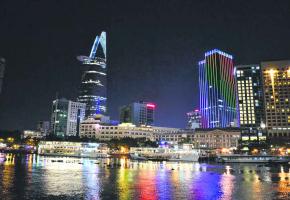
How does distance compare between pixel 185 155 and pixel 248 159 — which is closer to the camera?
pixel 248 159

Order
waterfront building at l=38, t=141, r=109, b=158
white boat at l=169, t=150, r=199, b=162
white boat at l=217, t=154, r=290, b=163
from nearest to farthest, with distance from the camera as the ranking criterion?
white boat at l=217, t=154, r=290, b=163
white boat at l=169, t=150, r=199, b=162
waterfront building at l=38, t=141, r=109, b=158

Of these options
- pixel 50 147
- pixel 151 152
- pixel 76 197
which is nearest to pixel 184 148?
pixel 151 152

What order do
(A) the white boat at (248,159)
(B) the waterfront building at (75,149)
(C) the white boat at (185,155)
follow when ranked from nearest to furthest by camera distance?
(A) the white boat at (248,159)
(C) the white boat at (185,155)
(B) the waterfront building at (75,149)

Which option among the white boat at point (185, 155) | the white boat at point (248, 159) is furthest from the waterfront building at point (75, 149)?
the white boat at point (248, 159)

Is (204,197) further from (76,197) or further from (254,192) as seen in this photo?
(76,197)

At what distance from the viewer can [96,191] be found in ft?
151

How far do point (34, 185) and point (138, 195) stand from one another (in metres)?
19.3

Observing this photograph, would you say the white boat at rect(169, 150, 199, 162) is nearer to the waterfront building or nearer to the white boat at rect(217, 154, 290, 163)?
the white boat at rect(217, 154, 290, 163)

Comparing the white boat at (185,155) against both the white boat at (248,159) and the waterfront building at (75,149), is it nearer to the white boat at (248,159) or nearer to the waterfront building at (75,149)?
the white boat at (248,159)

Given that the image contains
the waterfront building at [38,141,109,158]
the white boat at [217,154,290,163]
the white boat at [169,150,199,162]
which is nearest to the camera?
the white boat at [217,154,290,163]

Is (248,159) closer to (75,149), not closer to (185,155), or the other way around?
(185,155)

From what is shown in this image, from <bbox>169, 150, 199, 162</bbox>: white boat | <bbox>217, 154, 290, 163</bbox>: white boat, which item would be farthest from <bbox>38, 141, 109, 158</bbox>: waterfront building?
<bbox>217, 154, 290, 163</bbox>: white boat

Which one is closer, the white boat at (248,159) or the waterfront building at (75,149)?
the white boat at (248,159)

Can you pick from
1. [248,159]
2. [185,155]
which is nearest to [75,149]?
[185,155]
